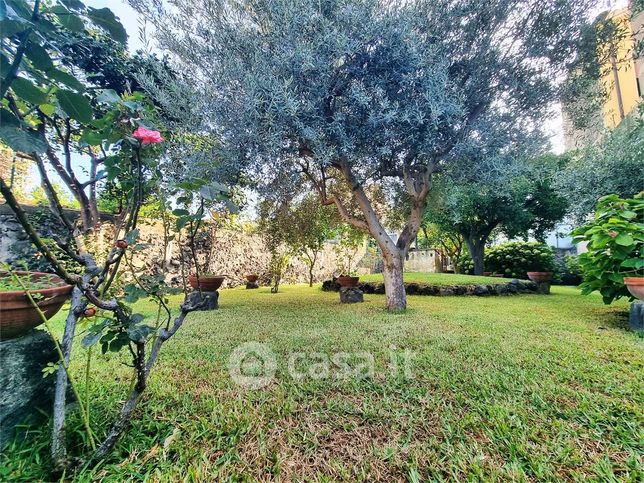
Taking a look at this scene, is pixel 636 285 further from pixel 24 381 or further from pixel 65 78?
pixel 24 381

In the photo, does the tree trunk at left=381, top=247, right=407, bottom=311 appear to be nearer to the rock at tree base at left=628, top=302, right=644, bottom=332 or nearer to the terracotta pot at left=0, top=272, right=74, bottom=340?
the rock at tree base at left=628, top=302, right=644, bottom=332

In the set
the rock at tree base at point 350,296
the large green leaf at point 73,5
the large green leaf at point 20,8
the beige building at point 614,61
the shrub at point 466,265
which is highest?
the beige building at point 614,61

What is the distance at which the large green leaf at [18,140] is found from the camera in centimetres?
96

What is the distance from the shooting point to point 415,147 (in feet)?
14.5

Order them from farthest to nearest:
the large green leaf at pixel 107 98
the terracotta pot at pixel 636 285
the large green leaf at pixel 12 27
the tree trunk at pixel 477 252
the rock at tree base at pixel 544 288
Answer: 1. the tree trunk at pixel 477 252
2. the rock at tree base at pixel 544 288
3. the terracotta pot at pixel 636 285
4. the large green leaf at pixel 107 98
5. the large green leaf at pixel 12 27

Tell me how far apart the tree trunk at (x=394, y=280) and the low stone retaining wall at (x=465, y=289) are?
302 cm

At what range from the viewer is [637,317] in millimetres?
3672

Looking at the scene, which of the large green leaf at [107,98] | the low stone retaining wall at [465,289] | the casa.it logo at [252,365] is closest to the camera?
the large green leaf at [107,98]

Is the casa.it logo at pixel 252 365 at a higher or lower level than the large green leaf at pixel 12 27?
lower

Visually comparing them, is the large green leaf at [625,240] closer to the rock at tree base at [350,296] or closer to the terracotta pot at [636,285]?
the terracotta pot at [636,285]

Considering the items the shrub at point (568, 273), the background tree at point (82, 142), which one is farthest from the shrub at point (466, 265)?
the background tree at point (82, 142)

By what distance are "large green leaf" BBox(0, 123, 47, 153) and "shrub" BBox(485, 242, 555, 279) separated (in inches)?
503

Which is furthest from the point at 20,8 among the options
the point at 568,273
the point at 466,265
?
the point at 466,265

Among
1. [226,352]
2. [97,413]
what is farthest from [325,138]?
[97,413]
